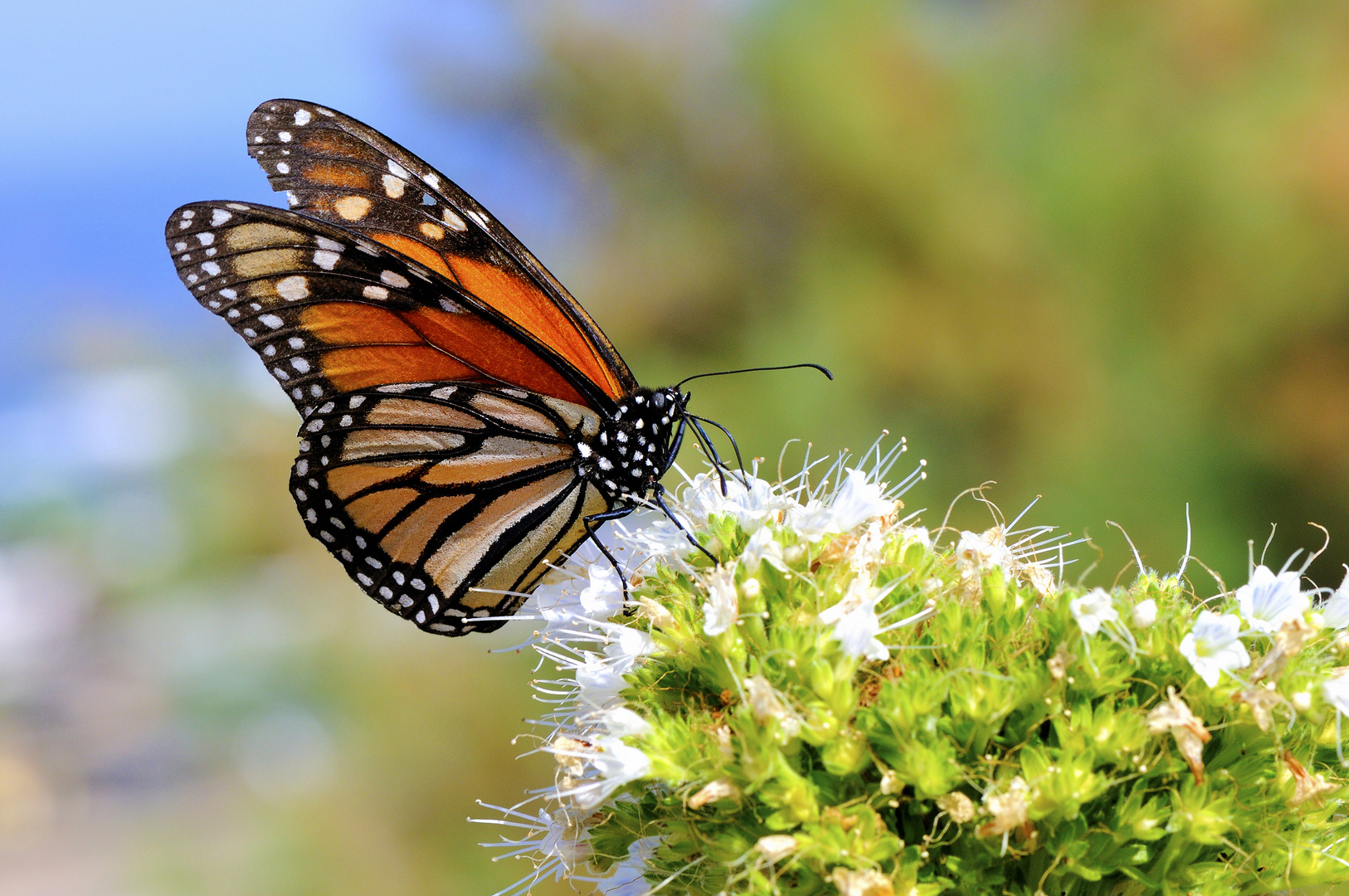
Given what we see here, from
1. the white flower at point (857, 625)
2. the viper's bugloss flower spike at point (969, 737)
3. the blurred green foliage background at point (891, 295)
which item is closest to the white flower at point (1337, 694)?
the viper's bugloss flower spike at point (969, 737)

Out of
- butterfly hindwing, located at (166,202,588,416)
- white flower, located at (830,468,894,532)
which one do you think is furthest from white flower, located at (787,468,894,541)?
butterfly hindwing, located at (166,202,588,416)

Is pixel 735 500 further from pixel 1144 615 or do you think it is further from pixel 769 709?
pixel 1144 615

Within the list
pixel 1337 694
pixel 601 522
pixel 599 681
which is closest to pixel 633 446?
pixel 601 522

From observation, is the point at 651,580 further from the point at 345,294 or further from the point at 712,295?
the point at 712,295

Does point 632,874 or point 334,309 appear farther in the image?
point 334,309

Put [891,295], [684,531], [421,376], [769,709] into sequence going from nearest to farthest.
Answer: [769,709] → [684,531] → [421,376] → [891,295]

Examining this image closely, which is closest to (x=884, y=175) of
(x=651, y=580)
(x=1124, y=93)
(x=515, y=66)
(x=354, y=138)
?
(x=1124, y=93)

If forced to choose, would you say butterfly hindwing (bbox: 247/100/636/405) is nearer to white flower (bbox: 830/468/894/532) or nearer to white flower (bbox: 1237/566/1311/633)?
white flower (bbox: 830/468/894/532)

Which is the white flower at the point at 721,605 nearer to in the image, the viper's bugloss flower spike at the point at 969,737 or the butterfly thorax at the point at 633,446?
the viper's bugloss flower spike at the point at 969,737
